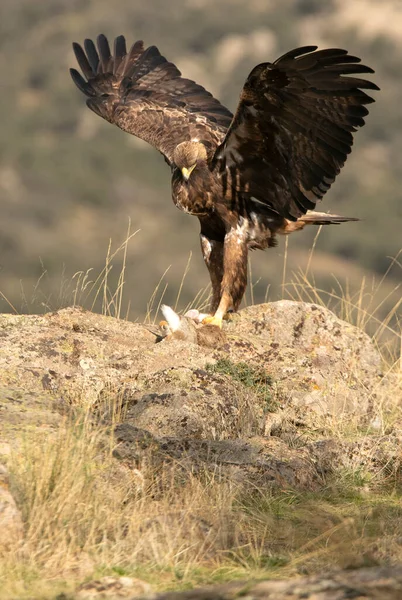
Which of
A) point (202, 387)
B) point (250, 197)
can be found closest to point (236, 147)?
point (250, 197)

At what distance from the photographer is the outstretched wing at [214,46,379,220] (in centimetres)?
761

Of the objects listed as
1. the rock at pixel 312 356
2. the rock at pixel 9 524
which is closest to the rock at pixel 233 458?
the rock at pixel 9 524

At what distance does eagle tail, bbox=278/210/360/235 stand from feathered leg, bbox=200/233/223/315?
2.12 ft

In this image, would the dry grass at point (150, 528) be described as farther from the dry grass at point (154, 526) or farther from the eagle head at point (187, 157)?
the eagle head at point (187, 157)

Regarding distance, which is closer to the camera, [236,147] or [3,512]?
[3,512]

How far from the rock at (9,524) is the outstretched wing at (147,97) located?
5.58 metres

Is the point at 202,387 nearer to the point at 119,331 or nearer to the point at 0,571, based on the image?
the point at 119,331

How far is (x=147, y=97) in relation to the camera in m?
10.6

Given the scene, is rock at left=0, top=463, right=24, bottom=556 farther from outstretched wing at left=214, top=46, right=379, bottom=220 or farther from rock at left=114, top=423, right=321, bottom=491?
outstretched wing at left=214, top=46, right=379, bottom=220

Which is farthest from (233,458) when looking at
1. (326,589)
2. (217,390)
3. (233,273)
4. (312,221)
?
(312,221)

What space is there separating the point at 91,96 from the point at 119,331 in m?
4.21

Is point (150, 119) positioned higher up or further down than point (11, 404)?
higher up

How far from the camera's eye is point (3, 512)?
148 inches

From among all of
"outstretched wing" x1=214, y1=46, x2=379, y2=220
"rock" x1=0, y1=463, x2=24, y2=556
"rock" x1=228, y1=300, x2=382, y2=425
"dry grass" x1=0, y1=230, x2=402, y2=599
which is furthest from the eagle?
"rock" x1=0, y1=463, x2=24, y2=556
